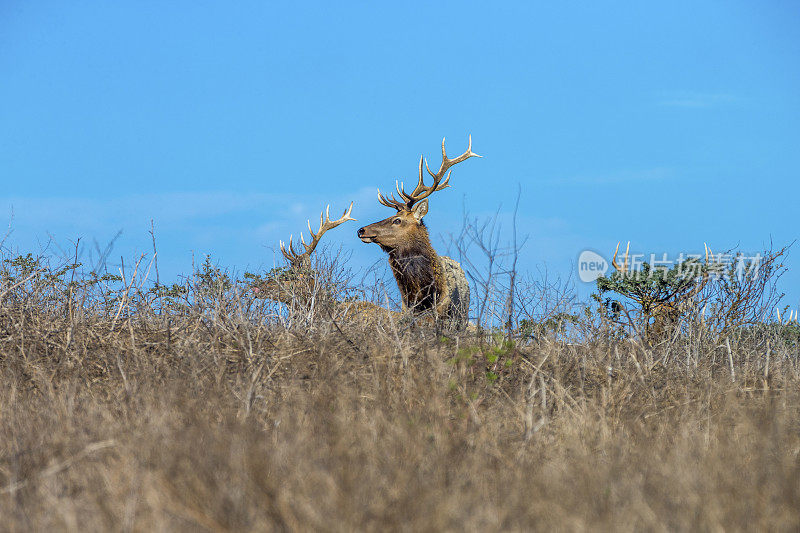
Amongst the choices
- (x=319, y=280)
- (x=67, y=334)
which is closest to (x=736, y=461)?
(x=67, y=334)

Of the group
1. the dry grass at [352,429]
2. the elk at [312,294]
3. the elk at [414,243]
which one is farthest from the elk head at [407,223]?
the dry grass at [352,429]

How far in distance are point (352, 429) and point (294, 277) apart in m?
6.55

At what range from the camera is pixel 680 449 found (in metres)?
3.94

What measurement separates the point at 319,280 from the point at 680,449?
5694 millimetres

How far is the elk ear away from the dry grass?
5.66 m

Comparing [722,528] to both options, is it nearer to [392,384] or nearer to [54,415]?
[392,384]

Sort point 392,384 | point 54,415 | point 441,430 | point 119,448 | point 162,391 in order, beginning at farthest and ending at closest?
point 392,384, point 162,391, point 54,415, point 441,430, point 119,448

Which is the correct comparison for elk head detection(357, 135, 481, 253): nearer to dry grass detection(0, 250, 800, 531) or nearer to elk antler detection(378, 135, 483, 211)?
elk antler detection(378, 135, 483, 211)

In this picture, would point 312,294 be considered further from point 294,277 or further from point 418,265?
point 418,265

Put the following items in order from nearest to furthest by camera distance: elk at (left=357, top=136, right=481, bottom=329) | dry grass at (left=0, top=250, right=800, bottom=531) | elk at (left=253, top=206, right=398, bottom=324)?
dry grass at (left=0, top=250, right=800, bottom=531)
elk at (left=253, top=206, right=398, bottom=324)
elk at (left=357, top=136, right=481, bottom=329)

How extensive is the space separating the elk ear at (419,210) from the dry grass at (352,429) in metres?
5.66

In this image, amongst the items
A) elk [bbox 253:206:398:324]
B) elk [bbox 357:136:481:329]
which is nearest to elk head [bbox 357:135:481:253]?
elk [bbox 357:136:481:329]

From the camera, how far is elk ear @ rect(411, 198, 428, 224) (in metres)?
12.8

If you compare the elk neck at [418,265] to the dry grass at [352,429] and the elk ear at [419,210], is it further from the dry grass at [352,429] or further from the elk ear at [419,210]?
the dry grass at [352,429]
